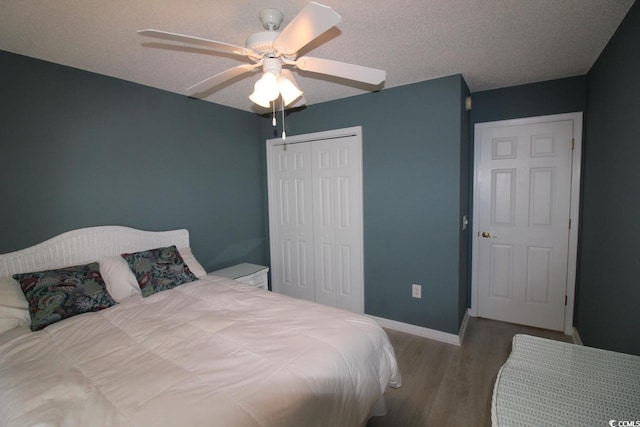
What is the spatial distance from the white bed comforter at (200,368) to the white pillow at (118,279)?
207mm

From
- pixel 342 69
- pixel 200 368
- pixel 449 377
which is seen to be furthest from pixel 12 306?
pixel 449 377

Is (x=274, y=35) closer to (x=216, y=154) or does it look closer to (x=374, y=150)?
(x=374, y=150)

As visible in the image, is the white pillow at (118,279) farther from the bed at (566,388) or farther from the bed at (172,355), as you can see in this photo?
the bed at (566,388)


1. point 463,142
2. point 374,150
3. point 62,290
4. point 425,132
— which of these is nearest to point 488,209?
point 463,142

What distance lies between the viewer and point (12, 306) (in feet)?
5.43

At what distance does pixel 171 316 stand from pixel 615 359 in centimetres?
218

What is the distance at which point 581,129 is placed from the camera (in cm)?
256

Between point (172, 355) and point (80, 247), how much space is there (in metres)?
1.49

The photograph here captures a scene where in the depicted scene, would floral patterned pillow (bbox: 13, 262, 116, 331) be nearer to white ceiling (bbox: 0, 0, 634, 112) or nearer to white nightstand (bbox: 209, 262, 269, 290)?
white nightstand (bbox: 209, 262, 269, 290)

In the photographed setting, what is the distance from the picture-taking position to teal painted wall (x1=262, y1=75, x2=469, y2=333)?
8.33 feet

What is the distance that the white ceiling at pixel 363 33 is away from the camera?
1495 mm

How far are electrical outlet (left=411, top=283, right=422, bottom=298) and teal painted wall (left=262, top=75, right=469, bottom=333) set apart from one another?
34 millimetres

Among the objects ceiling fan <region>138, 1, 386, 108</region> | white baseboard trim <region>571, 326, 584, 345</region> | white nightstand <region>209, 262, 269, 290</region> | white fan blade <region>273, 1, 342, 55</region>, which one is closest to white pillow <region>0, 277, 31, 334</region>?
white nightstand <region>209, 262, 269, 290</region>

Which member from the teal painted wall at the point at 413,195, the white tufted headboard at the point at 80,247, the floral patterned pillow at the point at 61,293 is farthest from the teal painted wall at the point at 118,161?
the teal painted wall at the point at 413,195
